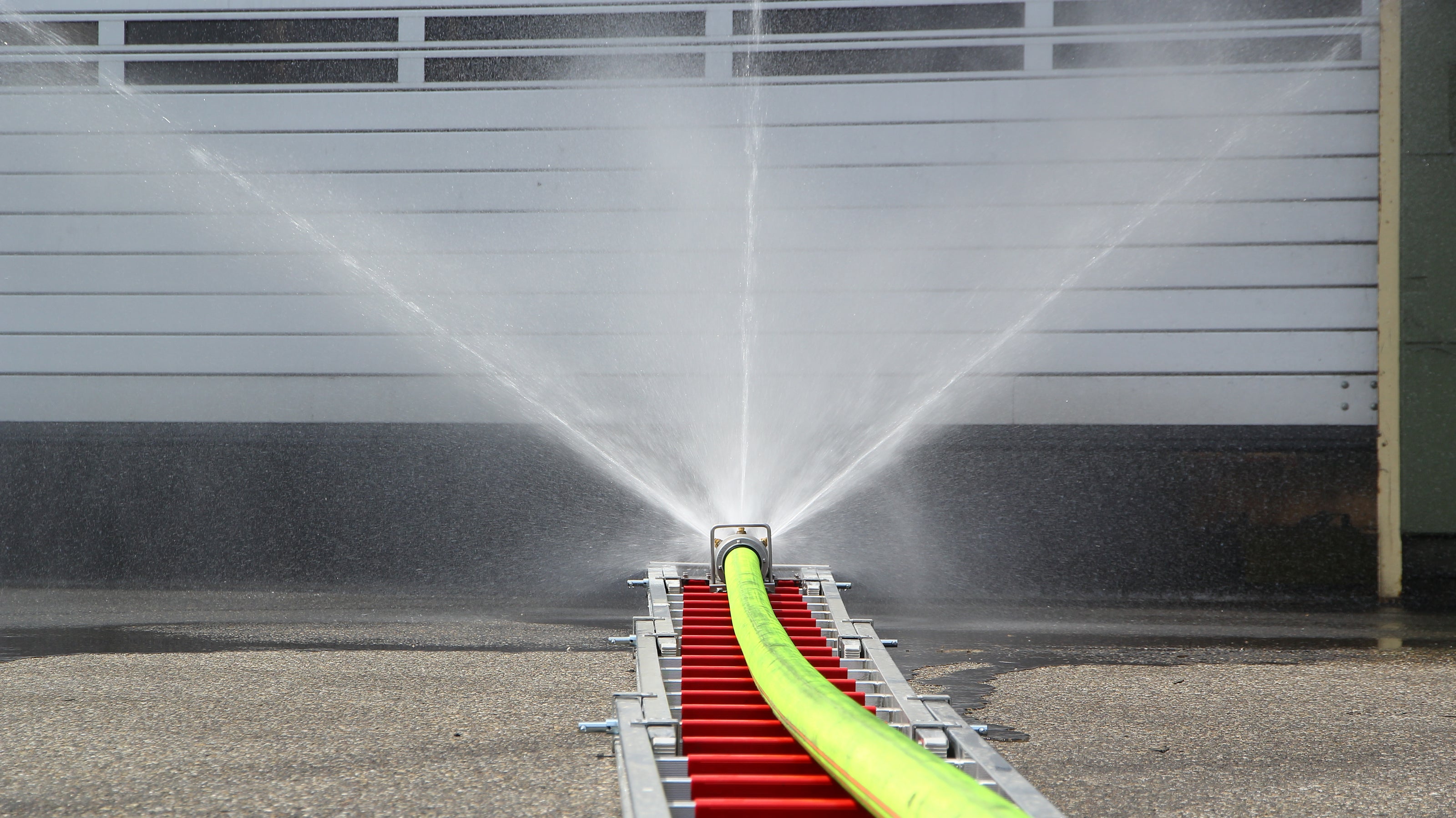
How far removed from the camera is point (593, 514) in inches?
298

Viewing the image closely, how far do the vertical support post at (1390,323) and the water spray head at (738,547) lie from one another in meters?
4.72

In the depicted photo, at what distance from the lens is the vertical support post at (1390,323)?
7070 mm

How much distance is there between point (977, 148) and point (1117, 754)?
16.7ft

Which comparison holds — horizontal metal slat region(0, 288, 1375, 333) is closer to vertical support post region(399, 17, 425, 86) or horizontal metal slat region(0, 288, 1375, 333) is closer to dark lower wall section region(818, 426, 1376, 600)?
dark lower wall section region(818, 426, 1376, 600)

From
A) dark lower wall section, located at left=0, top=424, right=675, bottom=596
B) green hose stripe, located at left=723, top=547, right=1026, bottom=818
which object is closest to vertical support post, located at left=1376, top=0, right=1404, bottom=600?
dark lower wall section, located at left=0, top=424, right=675, bottom=596

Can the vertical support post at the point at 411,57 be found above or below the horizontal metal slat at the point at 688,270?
above

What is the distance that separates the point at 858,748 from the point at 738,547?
2371 mm

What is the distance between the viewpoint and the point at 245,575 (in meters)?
7.61

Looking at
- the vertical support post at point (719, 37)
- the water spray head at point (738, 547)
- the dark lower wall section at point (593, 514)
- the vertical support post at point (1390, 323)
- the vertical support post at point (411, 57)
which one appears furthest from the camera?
the vertical support post at point (411, 57)

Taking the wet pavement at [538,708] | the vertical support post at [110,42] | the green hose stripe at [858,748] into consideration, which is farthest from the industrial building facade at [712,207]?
the green hose stripe at [858,748]

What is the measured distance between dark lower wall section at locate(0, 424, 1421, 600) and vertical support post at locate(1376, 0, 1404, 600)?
91 mm

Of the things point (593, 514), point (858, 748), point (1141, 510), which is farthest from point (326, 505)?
point (858, 748)

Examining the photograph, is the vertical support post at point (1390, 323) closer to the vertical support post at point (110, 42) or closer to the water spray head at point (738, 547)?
the water spray head at point (738, 547)

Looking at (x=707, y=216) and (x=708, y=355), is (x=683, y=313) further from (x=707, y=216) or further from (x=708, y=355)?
(x=707, y=216)
